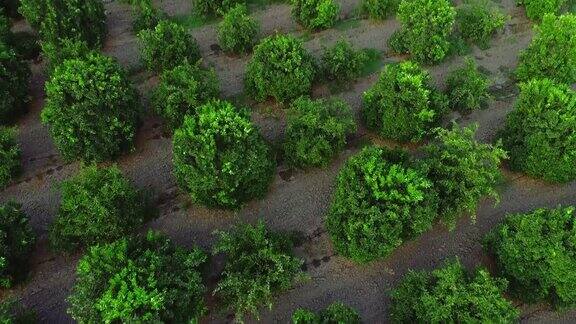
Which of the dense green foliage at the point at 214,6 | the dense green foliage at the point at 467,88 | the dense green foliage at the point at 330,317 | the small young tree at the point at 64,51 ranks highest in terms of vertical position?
the dense green foliage at the point at 214,6

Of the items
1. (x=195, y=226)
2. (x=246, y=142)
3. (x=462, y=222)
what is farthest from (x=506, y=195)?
(x=195, y=226)

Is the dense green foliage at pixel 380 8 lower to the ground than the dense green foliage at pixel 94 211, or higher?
higher

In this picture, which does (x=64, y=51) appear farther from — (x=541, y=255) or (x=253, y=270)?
(x=541, y=255)

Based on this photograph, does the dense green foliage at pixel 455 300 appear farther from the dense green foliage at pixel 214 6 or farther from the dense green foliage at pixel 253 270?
the dense green foliage at pixel 214 6

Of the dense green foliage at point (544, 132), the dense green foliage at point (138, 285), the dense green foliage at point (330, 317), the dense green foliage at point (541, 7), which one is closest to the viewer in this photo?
the dense green foliage at point (138, 285)

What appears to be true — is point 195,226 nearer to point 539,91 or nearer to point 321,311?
point 321,311

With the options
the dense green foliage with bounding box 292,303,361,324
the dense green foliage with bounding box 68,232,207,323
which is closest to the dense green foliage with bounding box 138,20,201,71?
the dense green foliage with bounding box 68,232,207,323

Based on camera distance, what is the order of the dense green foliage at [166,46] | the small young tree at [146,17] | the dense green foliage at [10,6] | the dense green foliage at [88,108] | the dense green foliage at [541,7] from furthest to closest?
the dense green foliage at [10,6]
the dense green foliage at [541,7]
the small young tree at [146,17]
the dense green foliage at [166,46]
the dense green foliage at [88,108]

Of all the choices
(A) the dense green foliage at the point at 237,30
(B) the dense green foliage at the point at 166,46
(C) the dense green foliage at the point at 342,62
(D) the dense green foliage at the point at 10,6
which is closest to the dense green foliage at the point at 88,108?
(B) the dense green foliage at the point at 166,46
